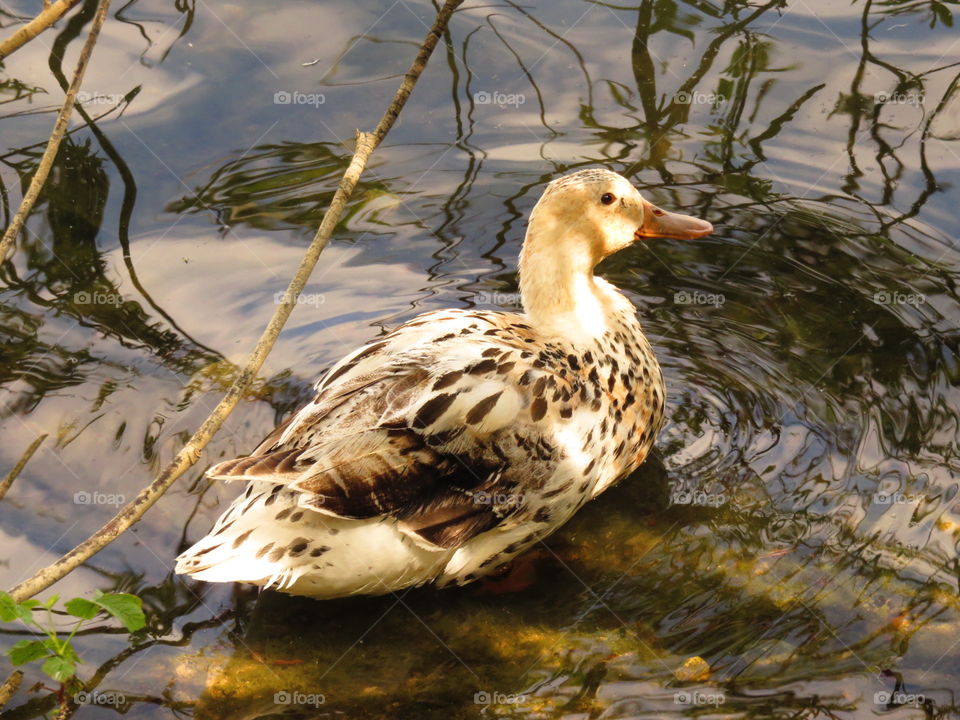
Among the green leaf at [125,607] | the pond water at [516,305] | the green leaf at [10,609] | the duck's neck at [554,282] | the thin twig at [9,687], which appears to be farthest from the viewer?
the duck's neck at [554,282]

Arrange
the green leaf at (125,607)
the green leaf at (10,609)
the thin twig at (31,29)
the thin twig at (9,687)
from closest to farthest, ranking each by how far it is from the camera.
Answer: the green leaf at (10,609) < the thin twig at (31,29) < the green leaf at (125,607) < the thin twig at (9,687)

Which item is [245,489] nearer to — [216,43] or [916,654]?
[916,654]

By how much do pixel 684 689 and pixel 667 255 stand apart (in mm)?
2900

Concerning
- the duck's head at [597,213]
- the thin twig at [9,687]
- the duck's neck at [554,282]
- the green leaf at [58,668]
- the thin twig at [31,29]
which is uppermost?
the thin twig at [31,29]

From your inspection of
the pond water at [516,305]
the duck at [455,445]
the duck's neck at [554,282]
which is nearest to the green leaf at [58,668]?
the pond water at [516,305]

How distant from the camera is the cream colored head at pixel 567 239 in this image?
195 inches

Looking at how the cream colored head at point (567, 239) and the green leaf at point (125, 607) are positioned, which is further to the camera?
the cream colored head at point (567, 239)

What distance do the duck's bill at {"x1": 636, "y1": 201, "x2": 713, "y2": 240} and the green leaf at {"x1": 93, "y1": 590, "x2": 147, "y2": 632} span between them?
282 centimetres

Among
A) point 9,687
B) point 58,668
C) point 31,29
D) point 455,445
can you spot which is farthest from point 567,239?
point 9,687

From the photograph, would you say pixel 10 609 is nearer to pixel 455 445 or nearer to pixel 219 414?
pixel 219 414

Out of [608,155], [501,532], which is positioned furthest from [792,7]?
Result: [501,532]

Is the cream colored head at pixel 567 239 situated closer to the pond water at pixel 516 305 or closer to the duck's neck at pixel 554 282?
the duck's neck at pixel 554 282

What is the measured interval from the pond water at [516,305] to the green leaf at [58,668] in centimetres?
42

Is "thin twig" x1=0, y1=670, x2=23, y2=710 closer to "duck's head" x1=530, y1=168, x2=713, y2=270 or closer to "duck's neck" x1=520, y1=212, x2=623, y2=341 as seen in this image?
"duck's neck" x1=520, y1=212, x2=623, y2=341
